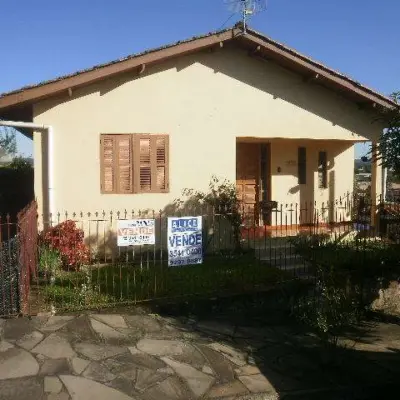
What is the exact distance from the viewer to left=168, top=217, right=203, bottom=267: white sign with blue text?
24.0 ft

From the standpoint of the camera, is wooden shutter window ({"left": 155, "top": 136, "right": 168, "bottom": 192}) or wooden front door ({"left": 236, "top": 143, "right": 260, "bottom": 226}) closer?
wooden shutter window ({"left": 155, "top": 136, "right": 168, "bottom": 192})

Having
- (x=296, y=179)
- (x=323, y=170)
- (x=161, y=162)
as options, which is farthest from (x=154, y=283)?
(x=323, y=170)

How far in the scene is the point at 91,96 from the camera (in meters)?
9.05

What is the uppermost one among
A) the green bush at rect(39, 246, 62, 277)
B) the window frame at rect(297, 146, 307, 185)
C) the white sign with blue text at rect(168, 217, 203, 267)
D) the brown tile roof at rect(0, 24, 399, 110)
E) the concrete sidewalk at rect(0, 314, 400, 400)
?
the brown tile roof at rect(0, 24, 399, 110)

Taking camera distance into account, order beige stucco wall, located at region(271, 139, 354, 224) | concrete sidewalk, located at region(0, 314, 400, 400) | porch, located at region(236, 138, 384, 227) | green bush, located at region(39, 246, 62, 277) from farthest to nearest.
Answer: beige stucco wall, located at region(271, 139, 354, 224) → porch, located at region(236, 138, 384, 227) → green bush, located at region(39, 246, 62, 277) → concrete sidewalk, located at region(0, 314, 400, 400)

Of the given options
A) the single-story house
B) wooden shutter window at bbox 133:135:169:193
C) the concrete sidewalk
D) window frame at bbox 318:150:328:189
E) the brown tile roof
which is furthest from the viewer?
window frame at bbox 318:150:328:189

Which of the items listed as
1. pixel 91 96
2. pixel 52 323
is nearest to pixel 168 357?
pixel 52 323

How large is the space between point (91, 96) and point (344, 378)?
287 inches

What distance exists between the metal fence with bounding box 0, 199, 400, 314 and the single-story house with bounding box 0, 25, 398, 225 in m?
Result: 0.62

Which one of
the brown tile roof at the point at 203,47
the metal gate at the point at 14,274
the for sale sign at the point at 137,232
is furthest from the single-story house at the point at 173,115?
the metal gate at the point at 14,274

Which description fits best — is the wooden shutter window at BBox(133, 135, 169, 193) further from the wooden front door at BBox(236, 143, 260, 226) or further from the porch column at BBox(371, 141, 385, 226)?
the porch column at BBox(371, 141, 385, 226)

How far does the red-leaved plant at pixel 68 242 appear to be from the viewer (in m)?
8.17

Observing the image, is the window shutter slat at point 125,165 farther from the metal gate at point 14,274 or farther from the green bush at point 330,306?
the green bush at point 330,306

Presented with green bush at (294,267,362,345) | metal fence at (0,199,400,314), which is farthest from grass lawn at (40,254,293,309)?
green bush at (294,267,362,345)
